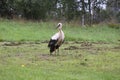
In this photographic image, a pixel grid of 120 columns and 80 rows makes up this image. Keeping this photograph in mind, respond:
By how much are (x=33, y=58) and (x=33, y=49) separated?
3.10 m

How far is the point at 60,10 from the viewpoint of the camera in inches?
1577

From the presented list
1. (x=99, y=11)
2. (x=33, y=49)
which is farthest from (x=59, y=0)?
(x=33, y=49)

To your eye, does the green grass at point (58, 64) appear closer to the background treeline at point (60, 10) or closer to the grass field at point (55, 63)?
the grass field at point (55, 63)

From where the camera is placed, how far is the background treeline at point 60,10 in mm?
34938

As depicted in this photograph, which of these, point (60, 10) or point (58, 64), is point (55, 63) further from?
point (60, 10)

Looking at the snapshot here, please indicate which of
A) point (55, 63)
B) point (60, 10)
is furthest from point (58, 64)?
point (60, 10)

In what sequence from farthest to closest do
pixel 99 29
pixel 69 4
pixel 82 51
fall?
pixel 69 4 → pixel 99 29 → pixel 82 51

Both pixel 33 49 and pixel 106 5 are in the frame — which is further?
pixel 106 5

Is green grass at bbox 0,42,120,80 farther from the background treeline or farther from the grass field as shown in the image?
the background treeline

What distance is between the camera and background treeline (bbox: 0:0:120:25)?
115ft

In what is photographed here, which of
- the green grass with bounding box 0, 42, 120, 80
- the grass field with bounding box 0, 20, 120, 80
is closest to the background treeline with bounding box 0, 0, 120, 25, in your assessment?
the grass field with bounding box 0, 20, 120, 80

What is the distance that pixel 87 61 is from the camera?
44.9 feet

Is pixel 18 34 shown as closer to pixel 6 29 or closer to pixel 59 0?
pixel 6 29

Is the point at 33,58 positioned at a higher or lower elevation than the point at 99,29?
higher
